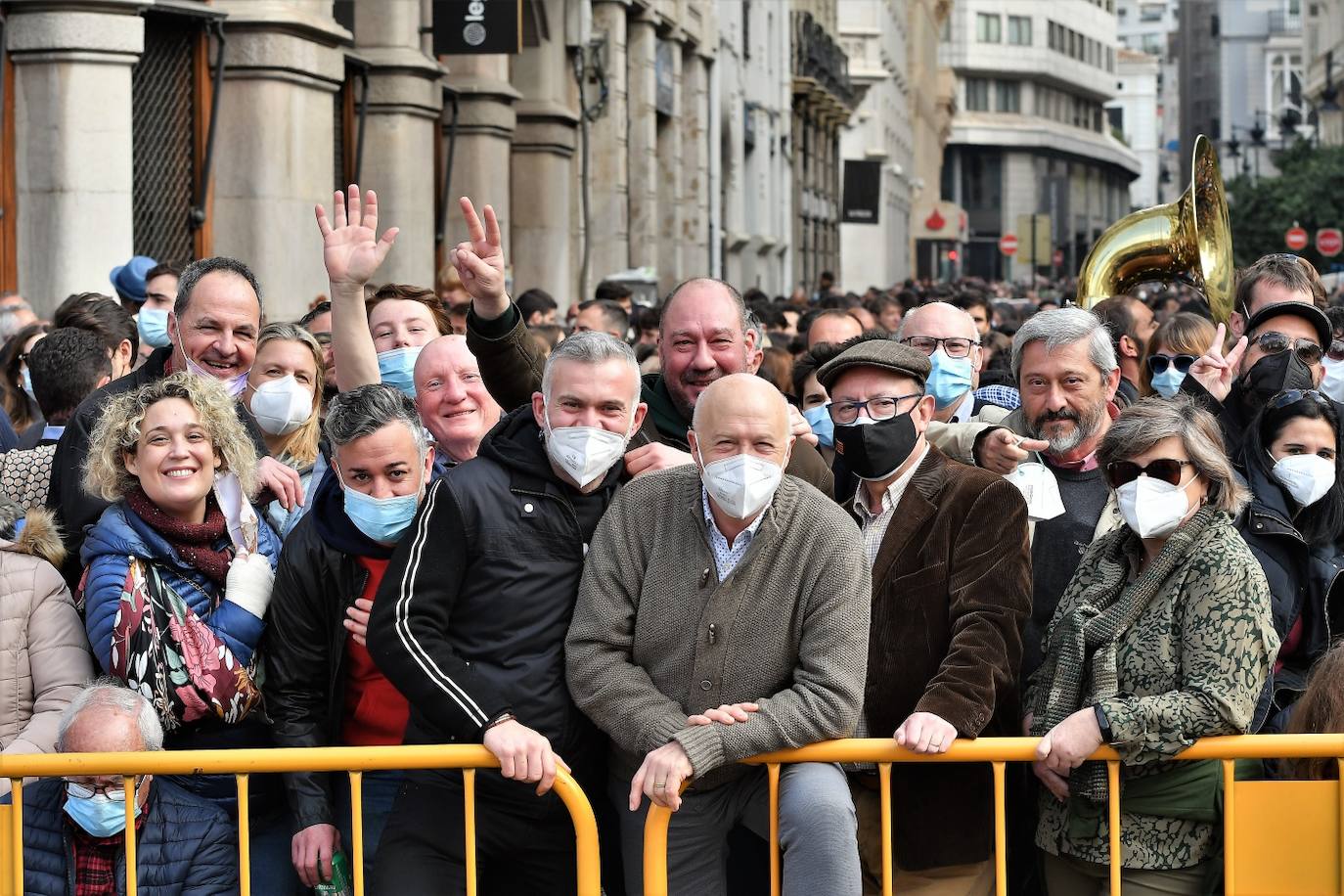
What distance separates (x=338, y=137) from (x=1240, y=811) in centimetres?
1361

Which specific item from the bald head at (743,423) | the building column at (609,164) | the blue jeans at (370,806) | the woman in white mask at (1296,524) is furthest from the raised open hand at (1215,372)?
the building column at (609,164)

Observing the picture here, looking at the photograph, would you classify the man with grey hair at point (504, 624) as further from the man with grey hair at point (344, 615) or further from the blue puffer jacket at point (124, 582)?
the blue puffer jacket at point (124, 582)

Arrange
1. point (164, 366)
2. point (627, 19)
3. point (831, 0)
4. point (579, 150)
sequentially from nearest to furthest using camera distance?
point (164, 366), point (579, 150), point (627, 19), point (831, 0)

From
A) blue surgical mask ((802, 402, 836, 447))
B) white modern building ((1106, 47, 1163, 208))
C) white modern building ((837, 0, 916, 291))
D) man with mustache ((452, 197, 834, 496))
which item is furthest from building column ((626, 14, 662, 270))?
white modern building ((1106, 47, 1163, 208))

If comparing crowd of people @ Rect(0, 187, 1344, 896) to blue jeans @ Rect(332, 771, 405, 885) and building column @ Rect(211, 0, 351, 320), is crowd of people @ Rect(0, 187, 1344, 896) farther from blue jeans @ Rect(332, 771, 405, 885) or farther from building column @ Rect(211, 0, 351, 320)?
building column @ Rect(211, 0, 351, 320)

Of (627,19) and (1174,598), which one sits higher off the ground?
(627,19)

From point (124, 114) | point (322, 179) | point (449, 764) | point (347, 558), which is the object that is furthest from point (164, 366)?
point (322, 179)

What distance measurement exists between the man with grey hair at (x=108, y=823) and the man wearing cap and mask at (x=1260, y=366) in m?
3.41

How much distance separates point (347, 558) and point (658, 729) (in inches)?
40.6

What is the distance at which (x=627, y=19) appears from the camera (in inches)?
1061

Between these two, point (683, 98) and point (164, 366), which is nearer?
point (164, 366)

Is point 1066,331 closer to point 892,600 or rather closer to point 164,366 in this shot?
point 892,600

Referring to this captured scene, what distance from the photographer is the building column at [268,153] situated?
13805mm

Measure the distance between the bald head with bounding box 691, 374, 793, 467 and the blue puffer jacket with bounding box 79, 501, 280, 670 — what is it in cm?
130
